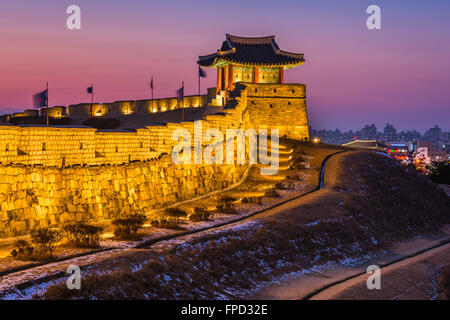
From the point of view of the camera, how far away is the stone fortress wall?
16750mm

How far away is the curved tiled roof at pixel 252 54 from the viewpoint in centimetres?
4803

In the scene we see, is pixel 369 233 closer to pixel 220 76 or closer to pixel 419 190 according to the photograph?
pixel 419 190

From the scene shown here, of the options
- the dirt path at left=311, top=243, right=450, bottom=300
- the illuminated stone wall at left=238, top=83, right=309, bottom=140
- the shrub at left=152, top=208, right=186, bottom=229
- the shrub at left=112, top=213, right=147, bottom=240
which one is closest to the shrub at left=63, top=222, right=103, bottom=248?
the shrub at left=112, top=213, right=147, bottom=240

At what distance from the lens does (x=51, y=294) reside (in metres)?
9.88

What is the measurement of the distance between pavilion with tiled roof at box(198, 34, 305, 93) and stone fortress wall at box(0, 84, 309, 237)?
19.7 metres

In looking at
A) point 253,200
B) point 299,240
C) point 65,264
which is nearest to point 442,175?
point 253,200

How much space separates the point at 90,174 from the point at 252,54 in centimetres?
3301

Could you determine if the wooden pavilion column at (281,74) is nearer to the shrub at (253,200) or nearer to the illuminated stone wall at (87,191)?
the illuminated stone wall at (87,191)

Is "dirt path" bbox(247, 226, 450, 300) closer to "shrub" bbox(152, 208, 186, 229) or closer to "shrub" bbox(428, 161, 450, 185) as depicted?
"shrub" bbox(152, 208, 186, 229)

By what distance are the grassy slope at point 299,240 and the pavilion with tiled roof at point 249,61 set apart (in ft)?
70.8

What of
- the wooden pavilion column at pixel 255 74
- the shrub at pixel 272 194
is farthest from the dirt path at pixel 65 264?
the wooden pavilion column at pixel 255 74

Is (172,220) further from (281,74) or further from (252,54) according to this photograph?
(281,74)
